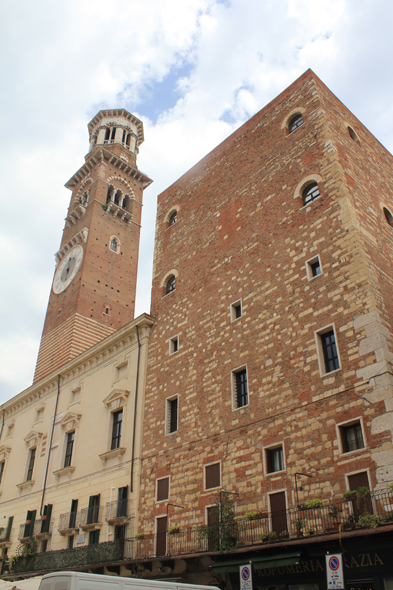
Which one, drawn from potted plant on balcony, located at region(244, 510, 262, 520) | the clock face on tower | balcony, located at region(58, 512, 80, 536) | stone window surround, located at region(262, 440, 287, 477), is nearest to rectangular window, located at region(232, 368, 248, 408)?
stone window surround, located at region(262, 440, 287, 477)

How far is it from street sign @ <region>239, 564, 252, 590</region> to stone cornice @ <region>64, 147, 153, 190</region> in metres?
→ 39.9

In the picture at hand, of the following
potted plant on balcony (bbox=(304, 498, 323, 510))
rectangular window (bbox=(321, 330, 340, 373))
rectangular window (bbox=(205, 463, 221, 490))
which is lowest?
potted plant on balcony (bbox=(304, 498, 323, 510))

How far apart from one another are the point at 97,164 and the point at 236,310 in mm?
32373

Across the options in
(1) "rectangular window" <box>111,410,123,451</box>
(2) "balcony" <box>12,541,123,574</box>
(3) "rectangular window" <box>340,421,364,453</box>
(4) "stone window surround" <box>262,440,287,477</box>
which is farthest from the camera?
(1) "rectangular window" <box>111,410,123,451</box>

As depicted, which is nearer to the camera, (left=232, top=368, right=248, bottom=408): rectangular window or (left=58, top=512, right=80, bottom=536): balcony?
(left=232, top=368, right=248, bottom=408): rectangular window

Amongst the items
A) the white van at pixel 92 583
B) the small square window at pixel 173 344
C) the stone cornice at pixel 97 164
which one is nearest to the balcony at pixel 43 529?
the small square window at pixel 173 344

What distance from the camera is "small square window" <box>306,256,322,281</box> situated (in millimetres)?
15633

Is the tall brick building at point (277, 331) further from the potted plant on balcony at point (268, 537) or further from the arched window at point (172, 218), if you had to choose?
the arched window at point (172, 218)

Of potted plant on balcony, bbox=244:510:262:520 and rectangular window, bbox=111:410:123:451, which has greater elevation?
rectangular window, bbox=111:410:123:451

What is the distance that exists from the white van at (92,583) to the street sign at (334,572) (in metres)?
3.23

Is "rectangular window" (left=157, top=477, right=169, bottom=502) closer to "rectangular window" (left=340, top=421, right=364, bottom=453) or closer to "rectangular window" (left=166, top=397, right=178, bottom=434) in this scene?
"rectangular window" (left=166, top=397, right=178, bottom=434)

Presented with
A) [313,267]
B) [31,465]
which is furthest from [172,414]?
[31,465]

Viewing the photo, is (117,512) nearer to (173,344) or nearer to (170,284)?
(173,344)

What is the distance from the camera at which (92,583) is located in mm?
9133
